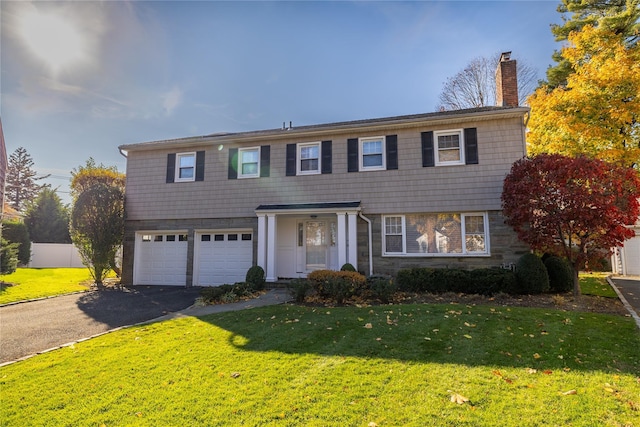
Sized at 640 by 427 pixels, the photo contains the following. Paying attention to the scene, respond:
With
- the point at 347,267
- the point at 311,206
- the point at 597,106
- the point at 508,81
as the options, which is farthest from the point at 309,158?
the point at 597,106

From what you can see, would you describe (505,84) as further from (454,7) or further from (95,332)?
(95,332)

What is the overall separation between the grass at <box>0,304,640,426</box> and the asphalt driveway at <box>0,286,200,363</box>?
3.20 ft

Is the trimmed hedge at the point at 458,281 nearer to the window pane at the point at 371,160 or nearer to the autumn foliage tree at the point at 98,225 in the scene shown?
the window pane at the point at 371,160

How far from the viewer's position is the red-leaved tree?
28.1ft

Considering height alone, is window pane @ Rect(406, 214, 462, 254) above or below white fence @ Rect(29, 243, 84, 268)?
above

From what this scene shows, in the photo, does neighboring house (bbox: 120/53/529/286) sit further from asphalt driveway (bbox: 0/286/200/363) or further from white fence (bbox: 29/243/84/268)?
white fence (bbox: 29/243/84/268)

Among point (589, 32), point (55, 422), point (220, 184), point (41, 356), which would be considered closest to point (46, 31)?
point (41, 356)

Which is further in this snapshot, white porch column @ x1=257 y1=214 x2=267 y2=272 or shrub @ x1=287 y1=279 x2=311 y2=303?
white porch column @ x1=257 y1=214 x2=267 y2=272

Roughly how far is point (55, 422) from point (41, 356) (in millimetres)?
2742

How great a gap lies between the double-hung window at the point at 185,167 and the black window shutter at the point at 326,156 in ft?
18.2

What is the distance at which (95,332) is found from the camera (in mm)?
6879

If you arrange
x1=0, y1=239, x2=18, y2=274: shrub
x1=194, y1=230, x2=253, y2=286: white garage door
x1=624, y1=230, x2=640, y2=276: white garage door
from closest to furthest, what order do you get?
x1=194, y1=230, x2=253, y2=286: white garage door → x1=0, y1=239, x2=18, y2=274: shrub → x1=624, y1=230, x2=640, y2=276: white garage door

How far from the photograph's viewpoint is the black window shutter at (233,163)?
13.9 metres

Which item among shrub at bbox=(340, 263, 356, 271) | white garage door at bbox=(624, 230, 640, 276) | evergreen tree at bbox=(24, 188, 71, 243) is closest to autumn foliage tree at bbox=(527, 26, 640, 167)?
white garage door at bbox=(624, 230, 640, 276)
